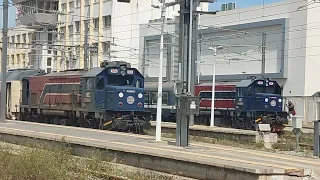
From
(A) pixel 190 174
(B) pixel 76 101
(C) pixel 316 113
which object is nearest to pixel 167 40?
(C) pixel 316 113

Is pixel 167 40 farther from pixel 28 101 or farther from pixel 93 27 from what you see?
pixel 28 101

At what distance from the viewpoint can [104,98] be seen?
24547mm

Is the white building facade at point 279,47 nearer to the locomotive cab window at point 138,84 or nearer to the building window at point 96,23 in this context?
the building window at point 96,23

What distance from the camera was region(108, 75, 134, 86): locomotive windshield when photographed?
2489cm

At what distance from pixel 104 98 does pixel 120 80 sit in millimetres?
1281

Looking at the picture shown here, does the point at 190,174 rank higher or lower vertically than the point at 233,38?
lower

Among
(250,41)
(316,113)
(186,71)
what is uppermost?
(250,41)

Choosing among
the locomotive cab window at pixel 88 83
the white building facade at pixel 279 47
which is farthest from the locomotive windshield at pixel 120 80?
the white building facade at pixel 279 47

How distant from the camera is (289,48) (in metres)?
44.2

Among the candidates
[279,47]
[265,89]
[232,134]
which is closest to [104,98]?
[232,134]

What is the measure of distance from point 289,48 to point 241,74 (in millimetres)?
5697

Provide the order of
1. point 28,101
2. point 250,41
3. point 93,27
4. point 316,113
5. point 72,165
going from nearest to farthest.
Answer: point 72,165
point 28,101
point 316,113
point 250,41
point 93,27

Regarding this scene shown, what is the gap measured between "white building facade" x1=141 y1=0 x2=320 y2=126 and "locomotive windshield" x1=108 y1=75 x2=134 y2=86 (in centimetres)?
1835

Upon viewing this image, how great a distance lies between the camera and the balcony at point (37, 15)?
216 feet
